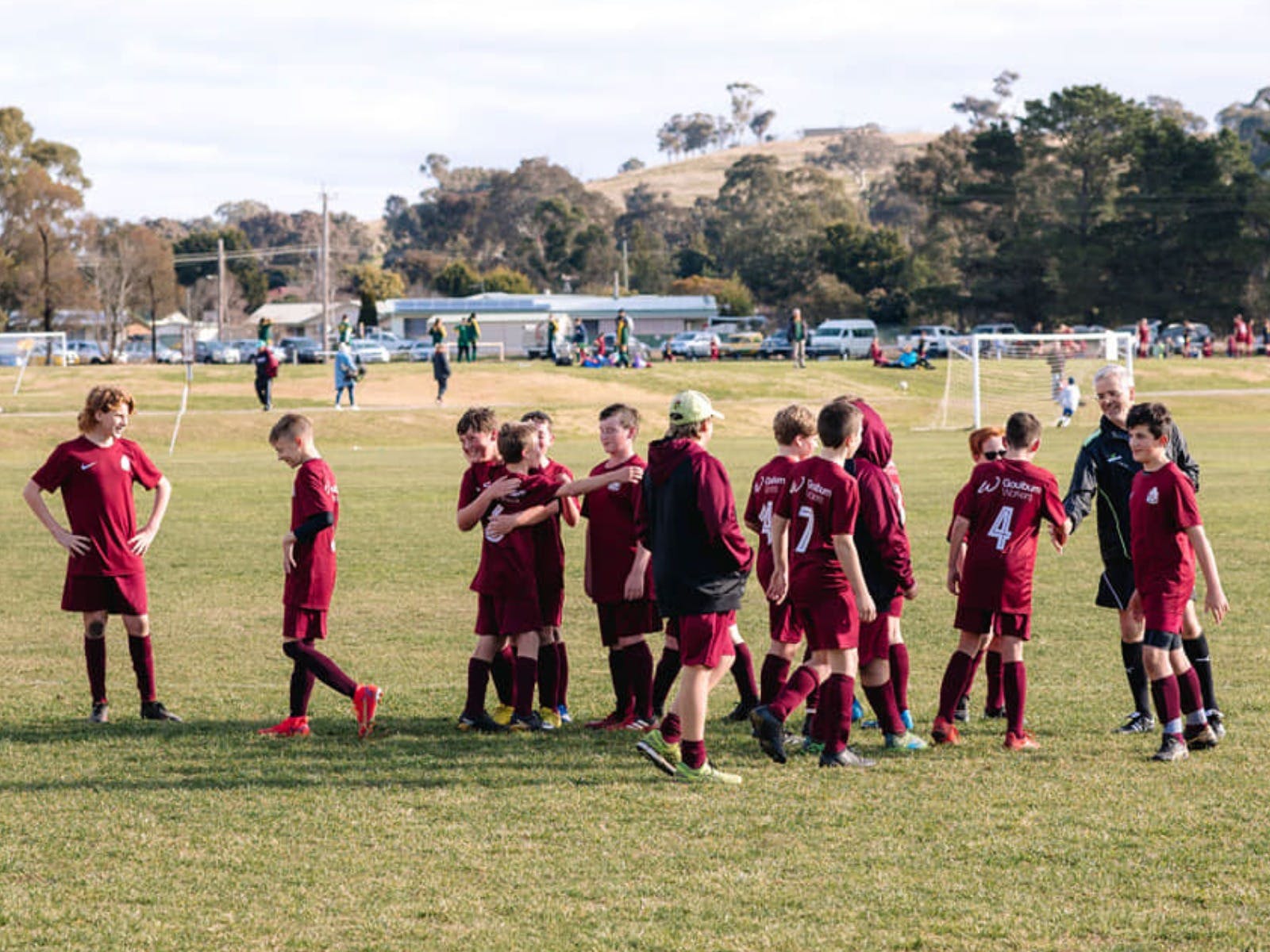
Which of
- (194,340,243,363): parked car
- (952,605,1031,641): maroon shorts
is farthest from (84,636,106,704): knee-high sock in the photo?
(194,340,243,363): parked car

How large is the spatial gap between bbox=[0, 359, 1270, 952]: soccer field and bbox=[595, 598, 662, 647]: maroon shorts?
0.64 m

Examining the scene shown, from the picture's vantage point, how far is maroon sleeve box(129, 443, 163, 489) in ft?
30.1

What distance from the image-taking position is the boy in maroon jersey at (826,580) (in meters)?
7.69

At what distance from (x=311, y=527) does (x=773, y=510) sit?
8.59ft

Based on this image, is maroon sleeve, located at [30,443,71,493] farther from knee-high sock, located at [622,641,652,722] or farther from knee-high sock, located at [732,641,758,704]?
knee-high sock, located at [732,641,758,704]

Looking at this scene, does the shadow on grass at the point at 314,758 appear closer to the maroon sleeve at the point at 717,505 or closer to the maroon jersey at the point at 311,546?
the maroon jersey at the point at 311,546

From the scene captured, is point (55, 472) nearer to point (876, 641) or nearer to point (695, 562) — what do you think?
point (695, 562)

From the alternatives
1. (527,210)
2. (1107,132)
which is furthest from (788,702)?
(527,210)

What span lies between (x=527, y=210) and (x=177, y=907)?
14791 cm

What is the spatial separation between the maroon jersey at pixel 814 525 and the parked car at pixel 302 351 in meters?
65.2

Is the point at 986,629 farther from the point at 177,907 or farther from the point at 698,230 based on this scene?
the point at 698,230

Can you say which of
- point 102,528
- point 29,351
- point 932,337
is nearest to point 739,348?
point 932,337

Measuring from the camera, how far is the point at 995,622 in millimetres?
8430

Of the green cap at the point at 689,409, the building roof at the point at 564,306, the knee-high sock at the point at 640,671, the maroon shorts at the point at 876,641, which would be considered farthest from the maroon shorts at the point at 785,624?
the building roof at the point at 564,306
